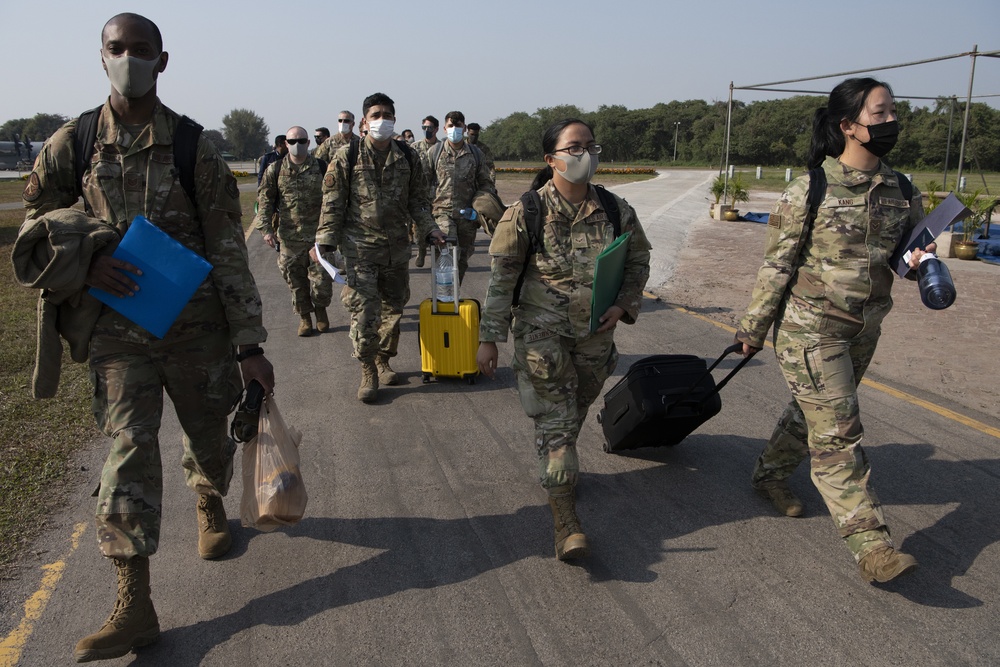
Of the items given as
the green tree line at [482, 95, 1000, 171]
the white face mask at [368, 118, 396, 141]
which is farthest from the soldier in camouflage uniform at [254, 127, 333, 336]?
the green tree line at [482, 95, 1000, 171]

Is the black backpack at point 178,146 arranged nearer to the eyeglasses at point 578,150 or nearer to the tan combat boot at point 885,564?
the eyeglasses at point 578,150

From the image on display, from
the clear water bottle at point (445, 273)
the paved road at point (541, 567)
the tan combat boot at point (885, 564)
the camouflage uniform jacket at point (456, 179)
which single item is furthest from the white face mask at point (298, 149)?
the tan combat boot at point (885, 564)

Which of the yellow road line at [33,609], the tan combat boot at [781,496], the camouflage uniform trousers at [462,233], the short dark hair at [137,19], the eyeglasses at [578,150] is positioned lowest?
the yellow road line at [33,609]

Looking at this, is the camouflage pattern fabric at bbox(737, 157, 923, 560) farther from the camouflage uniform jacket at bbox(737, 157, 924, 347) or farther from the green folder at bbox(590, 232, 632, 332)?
the green folder at bbox(590, 232, 632, 332)

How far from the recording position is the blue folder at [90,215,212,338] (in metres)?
2.98

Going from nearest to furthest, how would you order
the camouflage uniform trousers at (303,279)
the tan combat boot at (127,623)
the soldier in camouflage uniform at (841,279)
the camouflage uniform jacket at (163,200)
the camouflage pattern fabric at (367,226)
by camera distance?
the tan combat boot at (127,623) → the camouflage uniform jacket at (163,200) → the soldier in camouflage uniform at (841,279) → the camouflage pattern fabric at (367,226) → the camouflage uniform trousers at (303,279)

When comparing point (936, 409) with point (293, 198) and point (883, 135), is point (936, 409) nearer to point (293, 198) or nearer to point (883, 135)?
point (883, 135)

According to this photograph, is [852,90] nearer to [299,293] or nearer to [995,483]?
[995,483]

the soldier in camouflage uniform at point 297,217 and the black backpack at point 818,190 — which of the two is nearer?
the black backpack at point 818,190

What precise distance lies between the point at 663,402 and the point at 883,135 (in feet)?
5.99

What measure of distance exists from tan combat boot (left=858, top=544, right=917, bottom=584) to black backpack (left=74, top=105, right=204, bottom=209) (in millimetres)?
3385

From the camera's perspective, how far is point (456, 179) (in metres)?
9.98

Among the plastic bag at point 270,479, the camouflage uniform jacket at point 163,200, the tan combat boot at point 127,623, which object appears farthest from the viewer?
the plastic bag at point 270,479

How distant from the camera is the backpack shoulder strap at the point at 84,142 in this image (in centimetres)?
309
